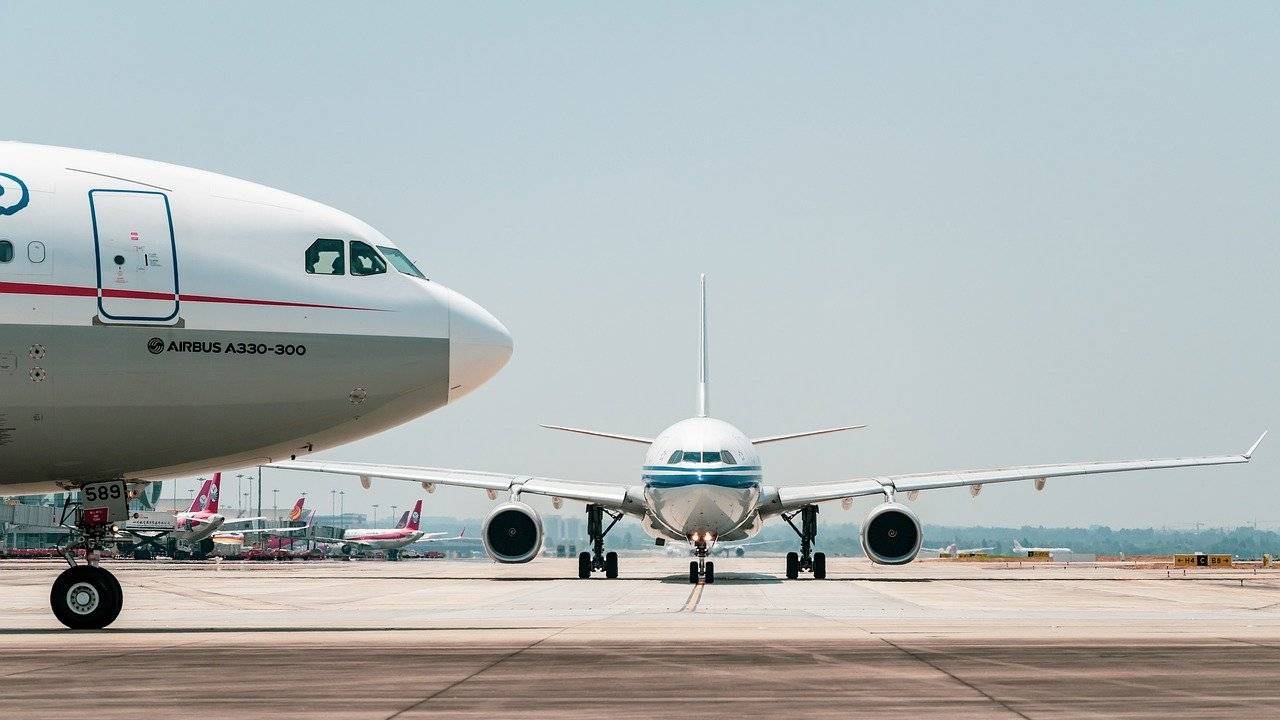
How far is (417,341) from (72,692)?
7.62m

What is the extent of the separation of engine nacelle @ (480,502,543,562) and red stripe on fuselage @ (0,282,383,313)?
1809 centimetres

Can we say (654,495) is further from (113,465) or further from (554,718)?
(554,718)

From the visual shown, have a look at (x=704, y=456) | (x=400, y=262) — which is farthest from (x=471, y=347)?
(x=704, y=456)

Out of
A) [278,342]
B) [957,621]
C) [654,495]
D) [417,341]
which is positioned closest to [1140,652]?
[957,621]

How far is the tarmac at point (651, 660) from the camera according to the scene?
29.5 feet

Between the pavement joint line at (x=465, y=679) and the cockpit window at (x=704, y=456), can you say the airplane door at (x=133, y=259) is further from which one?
the cockpit window at (x=704, y=456)

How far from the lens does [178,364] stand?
1567 centimetres

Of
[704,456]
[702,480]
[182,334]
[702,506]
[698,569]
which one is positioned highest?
[182,334]

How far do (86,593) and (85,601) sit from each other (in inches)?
3.8

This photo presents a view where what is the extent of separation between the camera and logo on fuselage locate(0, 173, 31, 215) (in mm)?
15266

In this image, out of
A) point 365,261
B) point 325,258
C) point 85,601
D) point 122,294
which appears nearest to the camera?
point 122,294

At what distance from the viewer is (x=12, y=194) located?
50.4 ft

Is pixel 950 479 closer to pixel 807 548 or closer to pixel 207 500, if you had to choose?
pixel 807 548

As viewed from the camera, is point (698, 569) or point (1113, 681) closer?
point (1113, 681)
